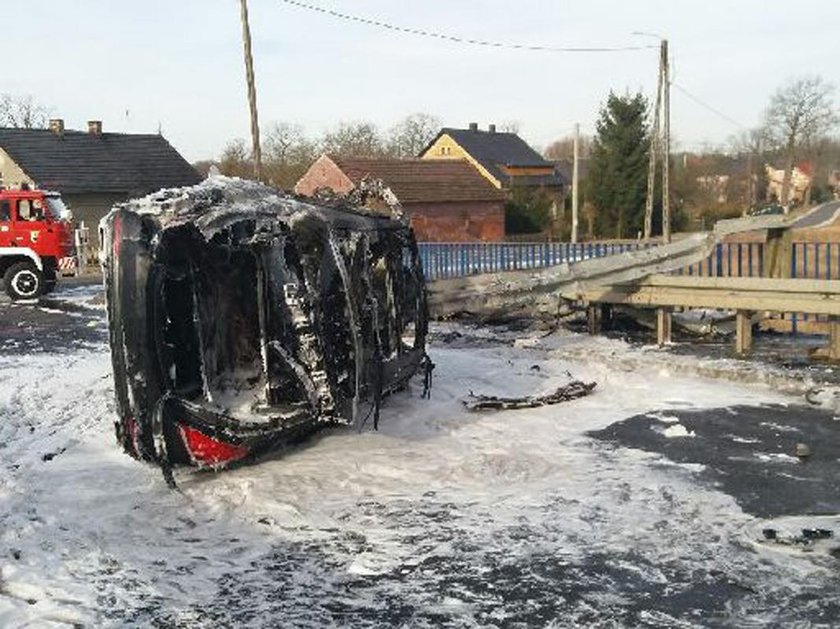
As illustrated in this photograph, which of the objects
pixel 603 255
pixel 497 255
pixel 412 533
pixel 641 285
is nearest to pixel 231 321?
pixel 412 533

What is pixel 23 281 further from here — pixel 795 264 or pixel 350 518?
pixel 350 518

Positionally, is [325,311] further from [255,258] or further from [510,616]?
[510,616]

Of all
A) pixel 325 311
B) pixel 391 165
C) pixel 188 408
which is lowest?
pixel 188 408

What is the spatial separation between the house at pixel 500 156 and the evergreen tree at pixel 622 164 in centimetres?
635

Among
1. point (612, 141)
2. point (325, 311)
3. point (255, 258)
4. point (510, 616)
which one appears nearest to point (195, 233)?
point (255, 258)

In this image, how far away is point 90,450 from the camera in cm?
771

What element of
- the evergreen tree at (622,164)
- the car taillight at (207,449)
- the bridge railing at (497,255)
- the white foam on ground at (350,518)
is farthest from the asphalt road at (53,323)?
the evergreen tree at (622,164)

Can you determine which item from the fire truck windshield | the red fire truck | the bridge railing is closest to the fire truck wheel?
the red fire truck

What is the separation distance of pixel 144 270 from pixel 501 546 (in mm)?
2965

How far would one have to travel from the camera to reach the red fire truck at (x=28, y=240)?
2159 centimetres

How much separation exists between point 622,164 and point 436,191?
411 inches

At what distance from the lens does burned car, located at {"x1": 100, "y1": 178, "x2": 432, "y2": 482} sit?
6.13 m

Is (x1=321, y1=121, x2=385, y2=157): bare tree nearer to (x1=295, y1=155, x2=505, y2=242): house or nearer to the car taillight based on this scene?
(x1=295, y1=155, x2=505, y2=242): house

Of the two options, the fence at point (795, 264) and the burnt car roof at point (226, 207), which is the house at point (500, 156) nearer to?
the fence at point (795, 264)
